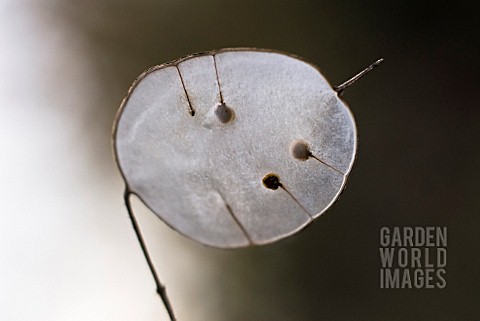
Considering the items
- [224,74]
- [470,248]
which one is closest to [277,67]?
[224,74]

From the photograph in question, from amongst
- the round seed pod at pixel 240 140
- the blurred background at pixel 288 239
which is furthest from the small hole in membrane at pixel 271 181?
the blurred background at pixel 288 239

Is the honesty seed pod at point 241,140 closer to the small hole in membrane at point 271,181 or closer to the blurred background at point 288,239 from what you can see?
the small hole in membrane at point 271,181

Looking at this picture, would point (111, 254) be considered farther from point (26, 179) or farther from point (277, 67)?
point (277, 67)

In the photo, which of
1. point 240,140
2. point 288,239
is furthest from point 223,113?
point 288,239

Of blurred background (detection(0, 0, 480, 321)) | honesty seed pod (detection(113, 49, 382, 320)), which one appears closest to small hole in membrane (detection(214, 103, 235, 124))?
honesty seed pod (detection(113, 49, 382, 320))

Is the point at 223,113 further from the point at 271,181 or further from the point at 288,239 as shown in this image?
the point at 288,239

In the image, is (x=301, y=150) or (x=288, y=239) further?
(x=288, y=239)
